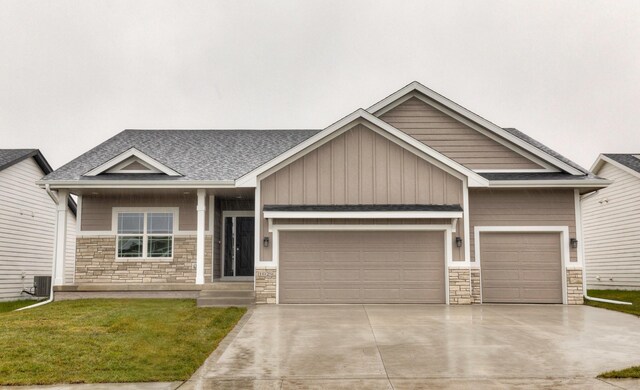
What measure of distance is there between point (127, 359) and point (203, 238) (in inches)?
326

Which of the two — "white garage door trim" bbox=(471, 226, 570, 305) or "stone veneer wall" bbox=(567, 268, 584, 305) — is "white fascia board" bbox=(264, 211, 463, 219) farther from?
"stone veneer wall" bbox=(567, 268, 584, 305)

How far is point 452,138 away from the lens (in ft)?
56.6

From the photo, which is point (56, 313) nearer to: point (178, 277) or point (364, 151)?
point (178, 277)

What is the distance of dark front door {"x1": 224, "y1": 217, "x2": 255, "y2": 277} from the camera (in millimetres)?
18484

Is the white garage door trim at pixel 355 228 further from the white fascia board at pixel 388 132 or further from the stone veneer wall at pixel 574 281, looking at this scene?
the stone veneer wall at pixel 574 281

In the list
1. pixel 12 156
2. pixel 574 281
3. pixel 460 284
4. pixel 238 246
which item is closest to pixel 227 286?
pixel 238 246

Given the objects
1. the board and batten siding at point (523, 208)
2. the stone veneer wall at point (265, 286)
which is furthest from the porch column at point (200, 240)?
the board and batten siding at point (523, 208)

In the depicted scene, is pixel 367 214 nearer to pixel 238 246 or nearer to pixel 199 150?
pixel 238 246

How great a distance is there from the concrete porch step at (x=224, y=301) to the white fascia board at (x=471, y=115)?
21.1ft

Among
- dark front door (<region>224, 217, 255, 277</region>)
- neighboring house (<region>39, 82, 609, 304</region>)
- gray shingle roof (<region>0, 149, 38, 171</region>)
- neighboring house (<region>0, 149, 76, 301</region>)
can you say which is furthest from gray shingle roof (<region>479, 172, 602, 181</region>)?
gray shingle roof (<region>0, 149, 38, 171</region>)

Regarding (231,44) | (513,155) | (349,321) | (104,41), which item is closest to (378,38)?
(231,44)

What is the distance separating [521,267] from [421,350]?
833 cm

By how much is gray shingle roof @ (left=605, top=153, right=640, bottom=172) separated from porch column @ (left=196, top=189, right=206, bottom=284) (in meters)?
15.8

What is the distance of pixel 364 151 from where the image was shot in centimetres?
1540
